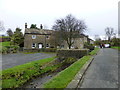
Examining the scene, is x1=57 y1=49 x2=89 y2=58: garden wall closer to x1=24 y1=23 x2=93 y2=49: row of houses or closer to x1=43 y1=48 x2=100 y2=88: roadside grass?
x1=43 y1=48 x2=100 y2=88: roadside grass

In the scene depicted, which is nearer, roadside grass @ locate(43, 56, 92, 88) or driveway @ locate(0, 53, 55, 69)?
roadside grass @ locate(43, 56, 92, 88)

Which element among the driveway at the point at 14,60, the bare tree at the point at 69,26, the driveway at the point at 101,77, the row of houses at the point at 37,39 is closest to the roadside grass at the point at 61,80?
the driveway at the point at 101,77

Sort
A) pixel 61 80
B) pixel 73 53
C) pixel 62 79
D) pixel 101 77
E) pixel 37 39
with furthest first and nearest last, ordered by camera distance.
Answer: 1. pixel 37 39
2. pixel 73 53
3. pixel 101 77
4. pixel 62 79
5. pixel 61 80

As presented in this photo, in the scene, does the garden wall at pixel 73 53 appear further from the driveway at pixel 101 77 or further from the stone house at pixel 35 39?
the stone house at pixel 35 39

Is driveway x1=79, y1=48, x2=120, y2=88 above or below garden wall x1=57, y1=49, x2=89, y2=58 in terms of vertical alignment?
below

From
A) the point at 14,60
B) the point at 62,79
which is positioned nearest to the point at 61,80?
the point at 62,79

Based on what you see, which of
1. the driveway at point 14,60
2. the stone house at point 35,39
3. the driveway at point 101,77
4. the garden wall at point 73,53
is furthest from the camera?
the stone house at point 35,39

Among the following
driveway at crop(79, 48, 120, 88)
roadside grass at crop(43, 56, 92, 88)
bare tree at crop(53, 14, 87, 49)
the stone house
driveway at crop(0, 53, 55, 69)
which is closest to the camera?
roadside grass at crop(43, 56, 92, 88)

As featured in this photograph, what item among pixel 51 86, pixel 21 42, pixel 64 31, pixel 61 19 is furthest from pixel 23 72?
pixel 21 42

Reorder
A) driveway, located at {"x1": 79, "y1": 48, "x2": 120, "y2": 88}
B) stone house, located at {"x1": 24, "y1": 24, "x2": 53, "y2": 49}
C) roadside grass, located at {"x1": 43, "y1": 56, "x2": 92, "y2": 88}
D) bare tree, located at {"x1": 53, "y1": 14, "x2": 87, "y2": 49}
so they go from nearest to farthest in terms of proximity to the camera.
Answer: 1. roadside grass, located at {"x1": 43, "y1": 56, "x2": 92, "y2": 88}
2. driveway, located at {"x1": 79, "y1": 48, "x2": 120, "y2": 88}
3. bare tree, located at {"x1": 53, "y1": 14, "x2": 87, "y2": 49}
4. stone house, located at {"x1": 24, "y1": 24, "x2": 53, "y2": 49}

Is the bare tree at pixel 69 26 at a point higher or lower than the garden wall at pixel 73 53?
higher

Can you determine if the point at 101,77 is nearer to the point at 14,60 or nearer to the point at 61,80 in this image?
the point at 61,80

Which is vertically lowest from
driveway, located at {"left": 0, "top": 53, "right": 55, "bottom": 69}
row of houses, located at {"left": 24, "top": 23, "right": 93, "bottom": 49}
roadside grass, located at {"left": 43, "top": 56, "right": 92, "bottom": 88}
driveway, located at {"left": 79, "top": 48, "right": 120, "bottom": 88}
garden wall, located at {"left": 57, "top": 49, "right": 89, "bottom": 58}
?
driveway, located at {"left": 0, "top": 53, "right": 55, "bottom": 69}

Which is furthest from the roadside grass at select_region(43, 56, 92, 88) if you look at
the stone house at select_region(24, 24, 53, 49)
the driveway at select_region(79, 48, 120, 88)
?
the stone house at select_region(24, 24, 53, 49)
